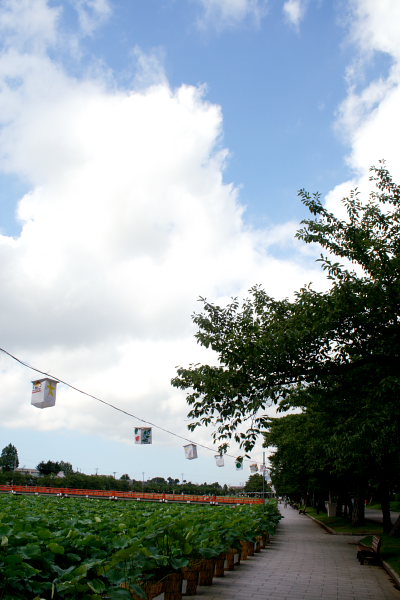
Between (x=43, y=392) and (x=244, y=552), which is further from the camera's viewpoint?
(x=43, y=392)

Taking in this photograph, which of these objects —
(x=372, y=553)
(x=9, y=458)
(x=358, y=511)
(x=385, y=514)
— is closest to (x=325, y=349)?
(x=372, y=553)

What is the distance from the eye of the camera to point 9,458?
150 m

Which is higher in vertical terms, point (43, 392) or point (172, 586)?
point (43, 392)

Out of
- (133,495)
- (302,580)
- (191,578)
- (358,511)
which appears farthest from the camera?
(133,495)

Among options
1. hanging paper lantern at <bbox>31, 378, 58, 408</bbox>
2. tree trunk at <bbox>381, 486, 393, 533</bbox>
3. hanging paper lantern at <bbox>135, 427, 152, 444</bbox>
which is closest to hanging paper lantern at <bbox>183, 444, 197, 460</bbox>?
hanging paper lantern at <bbox>135, 427, 152, 444</bbox>

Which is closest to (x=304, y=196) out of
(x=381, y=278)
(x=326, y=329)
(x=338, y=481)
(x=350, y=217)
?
(x=350, y=217)

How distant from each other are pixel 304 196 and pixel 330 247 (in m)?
1.12

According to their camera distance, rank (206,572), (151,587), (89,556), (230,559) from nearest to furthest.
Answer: (89,556)
(151,587)
(206,572)
(230,559)

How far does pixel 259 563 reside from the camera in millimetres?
14414

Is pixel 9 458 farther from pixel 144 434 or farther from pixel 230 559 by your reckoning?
pixel 230 559

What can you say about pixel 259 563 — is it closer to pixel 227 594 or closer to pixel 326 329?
pixel 227 594

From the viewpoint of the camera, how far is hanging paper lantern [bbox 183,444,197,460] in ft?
113

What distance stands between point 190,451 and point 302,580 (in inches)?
925

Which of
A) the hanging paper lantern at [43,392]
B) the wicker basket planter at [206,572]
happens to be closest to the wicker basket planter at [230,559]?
the wicker basket planter at [206,572]
